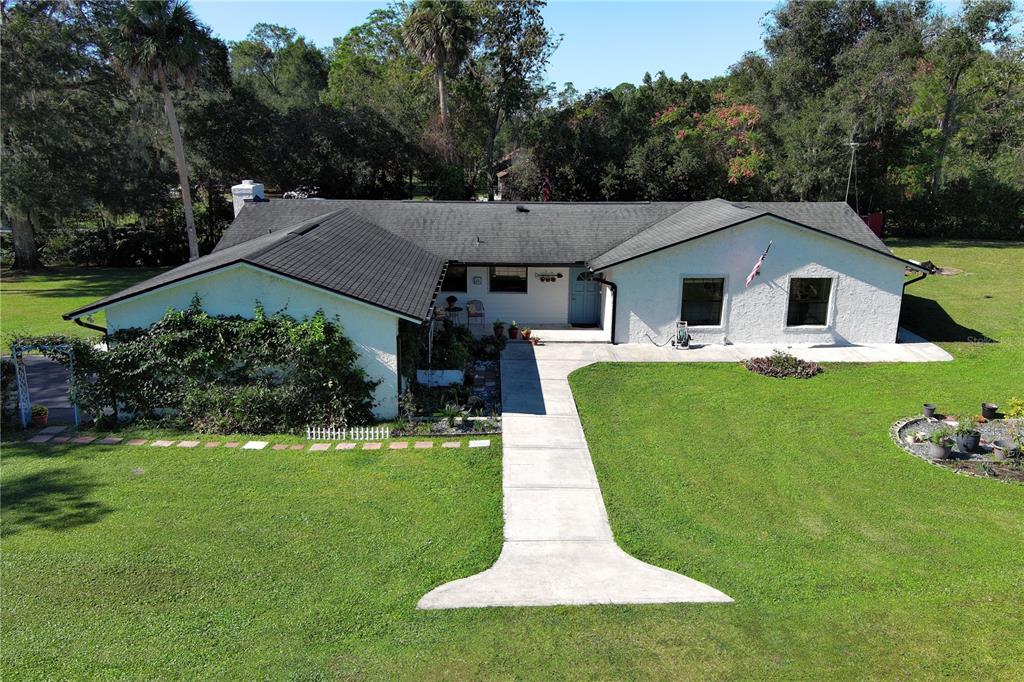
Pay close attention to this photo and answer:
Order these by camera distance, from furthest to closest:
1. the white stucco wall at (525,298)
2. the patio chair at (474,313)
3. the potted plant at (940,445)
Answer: the white stucco wall at (525,298), the patio chair at (474,313), the potted plant at (940,445)

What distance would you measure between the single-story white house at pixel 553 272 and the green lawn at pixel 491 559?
11.1 feet

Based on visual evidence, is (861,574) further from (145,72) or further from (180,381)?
(145,72)

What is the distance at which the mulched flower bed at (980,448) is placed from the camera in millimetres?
12305

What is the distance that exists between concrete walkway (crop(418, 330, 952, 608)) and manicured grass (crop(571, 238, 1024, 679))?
0.34m

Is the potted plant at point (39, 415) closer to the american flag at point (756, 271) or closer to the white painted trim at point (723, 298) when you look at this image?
the white painted trim at point (723, 298)

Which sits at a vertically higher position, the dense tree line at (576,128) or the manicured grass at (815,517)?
the dense tree line at (576,128)

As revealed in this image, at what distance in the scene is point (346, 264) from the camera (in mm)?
15984

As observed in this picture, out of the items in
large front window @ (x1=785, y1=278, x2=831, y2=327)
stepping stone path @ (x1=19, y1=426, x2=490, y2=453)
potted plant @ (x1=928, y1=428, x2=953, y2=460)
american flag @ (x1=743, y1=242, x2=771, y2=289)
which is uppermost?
american flag @ (x1=743, y1=242, x2=771, y2=289)

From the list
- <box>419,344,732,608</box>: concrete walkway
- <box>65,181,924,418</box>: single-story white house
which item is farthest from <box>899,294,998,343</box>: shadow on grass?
<box>419,344,732,608</box>: concrete walkway

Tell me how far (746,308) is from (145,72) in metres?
23.0

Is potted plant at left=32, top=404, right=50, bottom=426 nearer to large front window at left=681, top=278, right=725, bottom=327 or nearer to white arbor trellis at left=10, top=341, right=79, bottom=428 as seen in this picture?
white arbor trellis at left=10, top=341, right=79, bottom=428

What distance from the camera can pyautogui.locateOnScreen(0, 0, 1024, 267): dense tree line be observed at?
32.3 metres

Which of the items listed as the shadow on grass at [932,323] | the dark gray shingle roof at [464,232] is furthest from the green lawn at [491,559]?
the shadow on grass at [932,323]

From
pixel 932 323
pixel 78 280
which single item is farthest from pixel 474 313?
pixel 78 280
